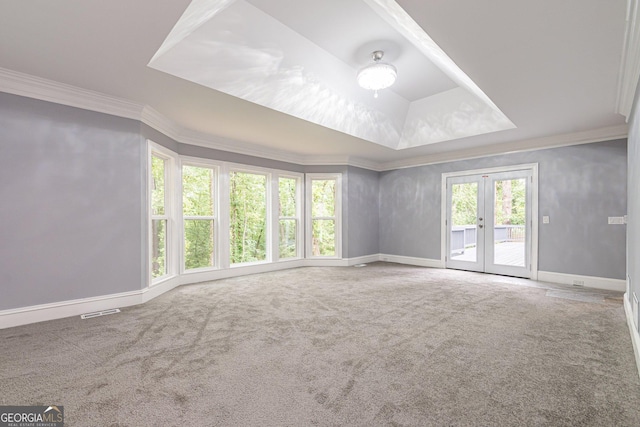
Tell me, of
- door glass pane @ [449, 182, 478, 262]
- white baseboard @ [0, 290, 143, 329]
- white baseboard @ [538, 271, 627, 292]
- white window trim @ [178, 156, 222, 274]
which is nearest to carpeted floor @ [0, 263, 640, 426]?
white baseboard @ [0, 290, 143, 329]

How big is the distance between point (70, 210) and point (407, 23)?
389cm

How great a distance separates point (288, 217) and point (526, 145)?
15.4 feet

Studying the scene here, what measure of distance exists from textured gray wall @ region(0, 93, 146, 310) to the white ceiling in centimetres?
46

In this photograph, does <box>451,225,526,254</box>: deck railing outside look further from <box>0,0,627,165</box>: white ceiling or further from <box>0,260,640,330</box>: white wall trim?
<box>0,0,627,165</box>: white ceiling

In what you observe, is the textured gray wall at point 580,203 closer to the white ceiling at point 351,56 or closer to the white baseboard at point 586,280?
the white baseboard at point 586,280

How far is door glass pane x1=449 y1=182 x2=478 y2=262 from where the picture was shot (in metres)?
5.73

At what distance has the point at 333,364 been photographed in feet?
6.89

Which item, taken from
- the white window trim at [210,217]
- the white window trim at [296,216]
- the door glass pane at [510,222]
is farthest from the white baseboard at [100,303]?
the door glass pane at [510,222]

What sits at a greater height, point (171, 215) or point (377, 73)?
point (377, 73)

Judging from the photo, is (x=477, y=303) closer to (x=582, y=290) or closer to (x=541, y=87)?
(x=582, y=290)

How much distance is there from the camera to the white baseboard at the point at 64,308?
2824mm

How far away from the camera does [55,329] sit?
276 centimetres

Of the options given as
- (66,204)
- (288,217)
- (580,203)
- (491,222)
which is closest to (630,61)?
(580,203)

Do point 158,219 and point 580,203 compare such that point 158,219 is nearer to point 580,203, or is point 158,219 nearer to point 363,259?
point 363,259
